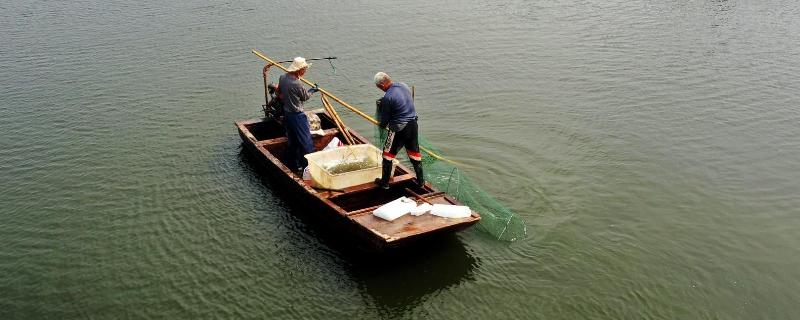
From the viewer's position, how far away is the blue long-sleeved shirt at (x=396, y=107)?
8031mm

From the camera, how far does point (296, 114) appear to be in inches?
357

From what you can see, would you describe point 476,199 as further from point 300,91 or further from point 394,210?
point 300,91

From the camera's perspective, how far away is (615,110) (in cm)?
1260

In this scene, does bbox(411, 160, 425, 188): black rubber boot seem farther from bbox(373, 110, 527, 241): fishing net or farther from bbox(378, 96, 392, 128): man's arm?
bbox(378, 96, 392, 128): man's arm

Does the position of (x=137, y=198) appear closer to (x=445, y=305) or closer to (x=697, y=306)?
(x=445, y=305)

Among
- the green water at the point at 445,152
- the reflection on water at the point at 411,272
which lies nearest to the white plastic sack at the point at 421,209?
the reflection on water at the point at 411,272

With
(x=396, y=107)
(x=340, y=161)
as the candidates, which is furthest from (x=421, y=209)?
(x=340, y=161)

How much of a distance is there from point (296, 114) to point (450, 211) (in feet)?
9.92

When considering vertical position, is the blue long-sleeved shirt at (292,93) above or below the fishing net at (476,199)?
above

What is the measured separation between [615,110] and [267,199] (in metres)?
7.57

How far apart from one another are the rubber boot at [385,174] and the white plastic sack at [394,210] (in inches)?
26.1

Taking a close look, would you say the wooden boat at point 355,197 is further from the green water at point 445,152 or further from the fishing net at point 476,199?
the fishing net at point 476,199

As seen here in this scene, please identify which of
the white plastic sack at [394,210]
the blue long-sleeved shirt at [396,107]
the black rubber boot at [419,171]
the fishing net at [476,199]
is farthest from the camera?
the black rubber boot at [419,171]

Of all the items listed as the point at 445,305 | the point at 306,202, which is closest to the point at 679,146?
the point at 445,305
